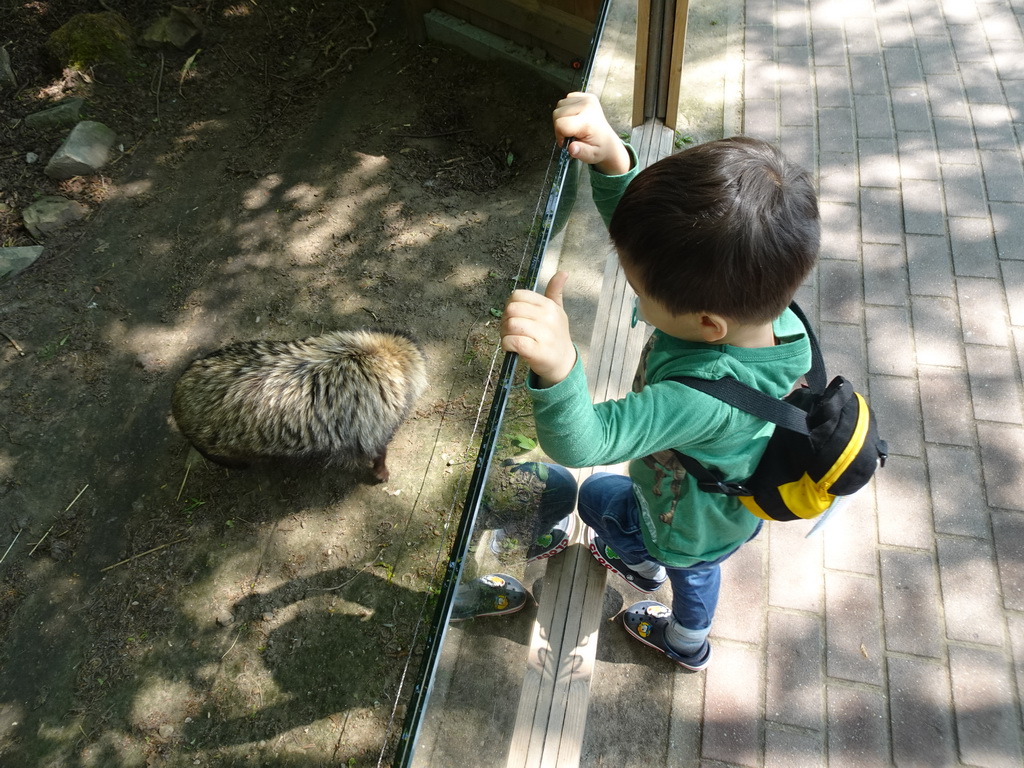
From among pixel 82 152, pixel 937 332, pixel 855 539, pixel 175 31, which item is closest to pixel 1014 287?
pixel 937 332

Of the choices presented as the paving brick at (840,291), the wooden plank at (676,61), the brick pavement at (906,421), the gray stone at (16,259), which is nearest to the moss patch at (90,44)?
the gray stone at (16,259)

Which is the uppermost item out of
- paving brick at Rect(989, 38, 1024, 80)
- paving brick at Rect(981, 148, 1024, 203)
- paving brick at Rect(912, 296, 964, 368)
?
paving brick at Rect(989, 38, 1024, 80)

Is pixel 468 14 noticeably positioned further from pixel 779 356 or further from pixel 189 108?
pixel 779 356

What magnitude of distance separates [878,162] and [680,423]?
342cm

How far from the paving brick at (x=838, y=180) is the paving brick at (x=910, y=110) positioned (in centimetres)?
46

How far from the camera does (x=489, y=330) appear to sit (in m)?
4.12

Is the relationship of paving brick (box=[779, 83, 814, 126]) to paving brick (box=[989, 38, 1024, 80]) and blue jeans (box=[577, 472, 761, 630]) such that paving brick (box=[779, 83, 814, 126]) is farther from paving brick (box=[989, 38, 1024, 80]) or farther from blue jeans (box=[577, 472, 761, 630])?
blue jeans (box=[577, 472, 761, 630])

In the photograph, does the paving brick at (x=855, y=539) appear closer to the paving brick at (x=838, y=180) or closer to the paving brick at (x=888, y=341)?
the paving brick at (x=888, y=341)

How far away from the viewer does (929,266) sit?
3367 mm

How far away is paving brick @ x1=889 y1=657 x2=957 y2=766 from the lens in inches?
87.0

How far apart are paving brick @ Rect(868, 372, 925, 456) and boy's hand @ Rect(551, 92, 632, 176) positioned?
1.89 meters

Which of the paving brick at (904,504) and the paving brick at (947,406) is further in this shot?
the paving brick at (947,406)

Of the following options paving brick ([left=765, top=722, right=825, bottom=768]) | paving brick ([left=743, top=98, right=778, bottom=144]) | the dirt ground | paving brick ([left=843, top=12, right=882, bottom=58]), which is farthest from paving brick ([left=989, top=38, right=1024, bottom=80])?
paving brick ([left=765, top=722, right=825, bottom=768])

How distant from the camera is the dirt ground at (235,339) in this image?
3.07m
